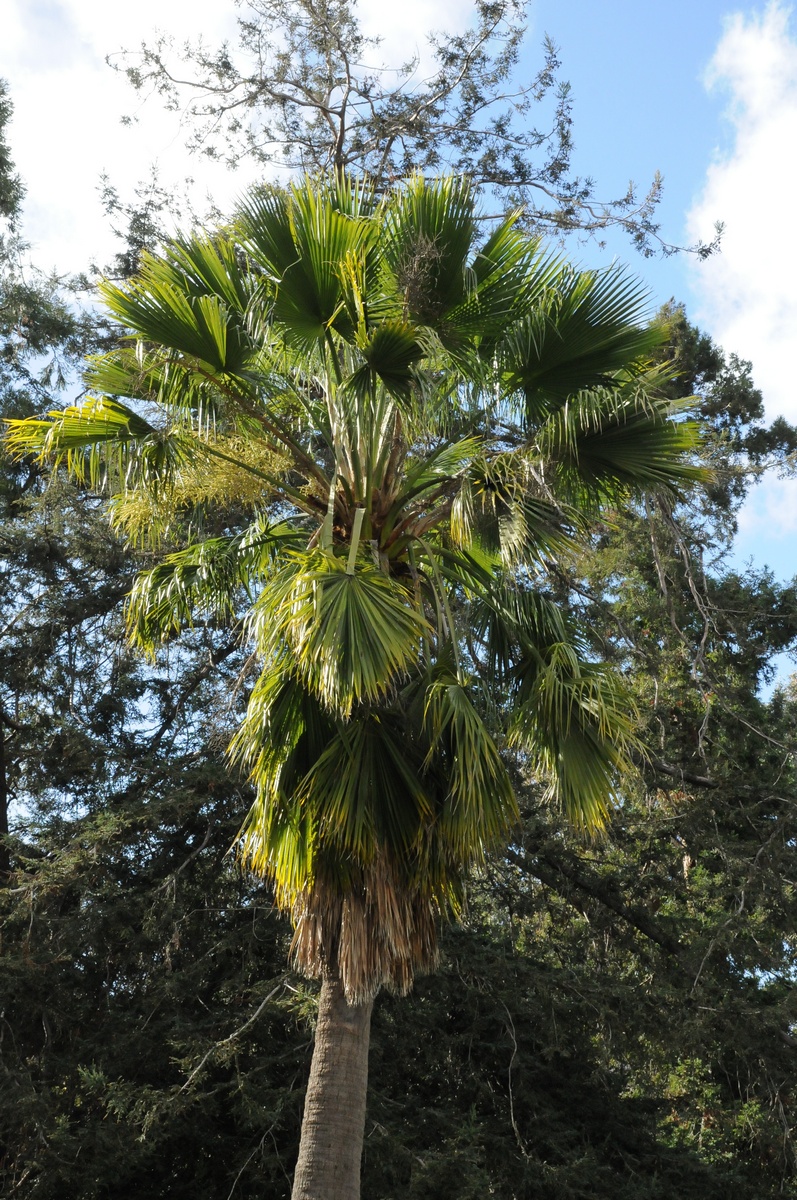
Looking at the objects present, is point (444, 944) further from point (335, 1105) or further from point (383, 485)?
point (383, 485)

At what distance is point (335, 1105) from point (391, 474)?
3.90 m

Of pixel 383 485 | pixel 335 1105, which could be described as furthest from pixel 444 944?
pixel 383 485

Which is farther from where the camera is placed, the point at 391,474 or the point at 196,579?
the point at 196,579

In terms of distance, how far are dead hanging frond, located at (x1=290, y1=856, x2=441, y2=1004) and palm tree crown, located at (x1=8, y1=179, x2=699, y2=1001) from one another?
0.01 meters

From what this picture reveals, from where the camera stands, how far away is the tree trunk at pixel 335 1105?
6.23m

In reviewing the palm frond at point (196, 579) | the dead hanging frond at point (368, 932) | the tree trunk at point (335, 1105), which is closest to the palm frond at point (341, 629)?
the dead hanging frond at point (368, 932)

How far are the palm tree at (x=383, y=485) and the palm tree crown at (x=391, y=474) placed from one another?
0.02 m

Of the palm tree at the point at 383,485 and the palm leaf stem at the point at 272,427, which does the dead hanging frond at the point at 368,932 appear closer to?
the palm tree at the point at 383,485

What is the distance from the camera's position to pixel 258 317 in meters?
6.56

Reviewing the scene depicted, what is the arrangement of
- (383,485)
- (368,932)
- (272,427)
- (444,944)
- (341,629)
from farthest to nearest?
(444,944)
(383,485)
(272,427)
(368,932)
(341,629)

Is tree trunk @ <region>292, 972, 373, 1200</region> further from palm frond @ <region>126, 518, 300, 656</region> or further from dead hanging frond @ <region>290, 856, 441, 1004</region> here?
palm frond @ <region>126, 518, 300, 656</region>

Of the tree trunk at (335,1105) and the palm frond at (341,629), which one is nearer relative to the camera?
the palm frond at (341,629)

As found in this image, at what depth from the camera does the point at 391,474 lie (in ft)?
23.3

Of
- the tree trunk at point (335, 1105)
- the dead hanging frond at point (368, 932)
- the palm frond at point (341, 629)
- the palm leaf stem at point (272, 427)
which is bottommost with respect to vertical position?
the tree trunk at point (335, 1105)
